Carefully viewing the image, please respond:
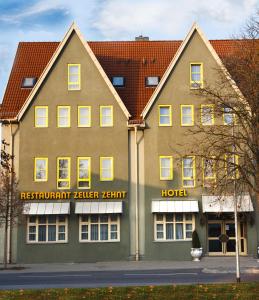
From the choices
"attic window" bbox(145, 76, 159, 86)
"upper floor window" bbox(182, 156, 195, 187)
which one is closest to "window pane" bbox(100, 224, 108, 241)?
"upper floor window" bbox(182, 156, 195, 187)

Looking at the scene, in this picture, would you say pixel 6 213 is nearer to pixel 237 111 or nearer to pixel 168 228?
pixel 168 228

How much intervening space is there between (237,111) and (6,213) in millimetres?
16302

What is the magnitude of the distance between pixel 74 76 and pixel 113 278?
17.9m

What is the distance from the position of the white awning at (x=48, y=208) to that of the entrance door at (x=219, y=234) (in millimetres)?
9785

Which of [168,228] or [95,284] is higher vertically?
[168,228]

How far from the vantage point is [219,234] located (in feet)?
126

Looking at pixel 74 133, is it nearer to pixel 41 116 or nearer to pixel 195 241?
pixel 41 116

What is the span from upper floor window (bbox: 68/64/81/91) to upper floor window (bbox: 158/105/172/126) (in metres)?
5.93

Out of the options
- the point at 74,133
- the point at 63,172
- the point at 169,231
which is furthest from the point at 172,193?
the point at 74,133

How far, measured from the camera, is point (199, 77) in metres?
39.0

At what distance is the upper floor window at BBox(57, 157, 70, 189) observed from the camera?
38156 millimetres

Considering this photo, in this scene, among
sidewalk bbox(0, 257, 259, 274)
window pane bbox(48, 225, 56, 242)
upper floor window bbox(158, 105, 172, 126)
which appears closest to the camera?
sidewalk bbox(0, 257, 259, 274)

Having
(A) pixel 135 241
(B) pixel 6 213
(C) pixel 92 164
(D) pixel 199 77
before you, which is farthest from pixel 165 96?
(B) pixel 6 213

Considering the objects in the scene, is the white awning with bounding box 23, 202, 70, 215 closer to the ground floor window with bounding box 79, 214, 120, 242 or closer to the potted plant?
the ground floor window with bounding box 79, 214, 120, 242
